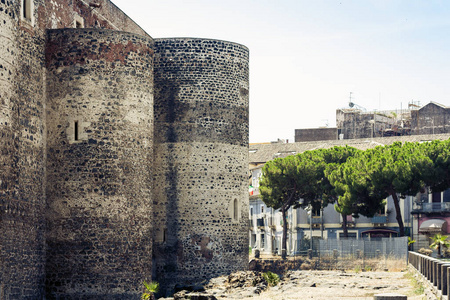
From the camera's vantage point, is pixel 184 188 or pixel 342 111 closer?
pixel 184 188

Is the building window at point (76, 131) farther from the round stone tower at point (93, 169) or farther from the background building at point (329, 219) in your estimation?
the background building at point (329, 219)

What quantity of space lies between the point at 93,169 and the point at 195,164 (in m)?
5.96

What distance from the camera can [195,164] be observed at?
100ft

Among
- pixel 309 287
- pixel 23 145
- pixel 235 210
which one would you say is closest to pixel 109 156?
pixel 23 145

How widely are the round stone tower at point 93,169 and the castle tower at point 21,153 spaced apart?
55 cm

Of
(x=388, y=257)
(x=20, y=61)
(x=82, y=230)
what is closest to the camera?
(x=20, y=61)

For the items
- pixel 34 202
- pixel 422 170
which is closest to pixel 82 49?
pixel 34 202

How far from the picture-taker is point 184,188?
3044 cm

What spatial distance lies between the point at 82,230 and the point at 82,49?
234 inches

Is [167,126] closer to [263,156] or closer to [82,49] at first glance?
[82,49]

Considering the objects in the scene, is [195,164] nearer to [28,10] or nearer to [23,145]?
[23,145]

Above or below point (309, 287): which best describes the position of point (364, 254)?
above

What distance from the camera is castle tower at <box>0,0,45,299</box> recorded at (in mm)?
21922

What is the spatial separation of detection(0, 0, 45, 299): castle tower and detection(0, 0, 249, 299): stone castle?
2.3 inches
